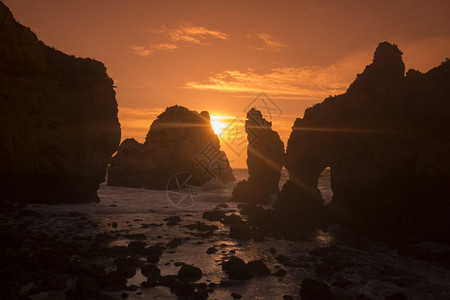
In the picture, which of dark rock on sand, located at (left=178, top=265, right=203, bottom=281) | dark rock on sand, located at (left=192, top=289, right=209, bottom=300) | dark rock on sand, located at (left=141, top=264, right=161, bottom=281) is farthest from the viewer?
dark rock on sand, located at (left=178, top=265, right=203, bottom=281)

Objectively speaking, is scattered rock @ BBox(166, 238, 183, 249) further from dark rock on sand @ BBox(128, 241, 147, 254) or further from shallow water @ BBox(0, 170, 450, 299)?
dark rock on sand @ BBox(128, 241, 147, 254)

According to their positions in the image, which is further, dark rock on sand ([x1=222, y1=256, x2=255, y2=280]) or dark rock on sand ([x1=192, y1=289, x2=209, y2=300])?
dark rock on sand ([x1=222, y1=256, x2=255, y2=280])

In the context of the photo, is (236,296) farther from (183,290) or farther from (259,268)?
(259,268)

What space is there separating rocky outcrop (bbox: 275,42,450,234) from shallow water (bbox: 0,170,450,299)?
3527 mm

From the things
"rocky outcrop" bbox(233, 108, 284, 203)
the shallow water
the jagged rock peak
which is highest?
the jagged rock peak

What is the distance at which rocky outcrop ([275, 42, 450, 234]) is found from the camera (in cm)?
2550

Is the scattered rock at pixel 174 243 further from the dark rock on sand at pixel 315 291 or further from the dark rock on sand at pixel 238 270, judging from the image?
the dark rock on sand at pixel 315 291

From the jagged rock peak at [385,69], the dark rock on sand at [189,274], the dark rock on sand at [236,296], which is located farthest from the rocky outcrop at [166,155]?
the dark rock on sand at [236,296]

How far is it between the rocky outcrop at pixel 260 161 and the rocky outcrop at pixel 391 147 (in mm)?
15296

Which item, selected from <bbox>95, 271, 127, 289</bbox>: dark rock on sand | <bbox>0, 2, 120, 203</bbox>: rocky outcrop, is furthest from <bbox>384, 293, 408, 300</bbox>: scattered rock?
<bbox>0, 2, 120, 203</bbox>: rocky outcrop

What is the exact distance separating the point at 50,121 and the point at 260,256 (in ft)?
78.9

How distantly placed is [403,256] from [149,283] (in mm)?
16745

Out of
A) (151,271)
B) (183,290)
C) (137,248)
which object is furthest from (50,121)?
(183,290)

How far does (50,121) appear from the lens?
1201 inches
